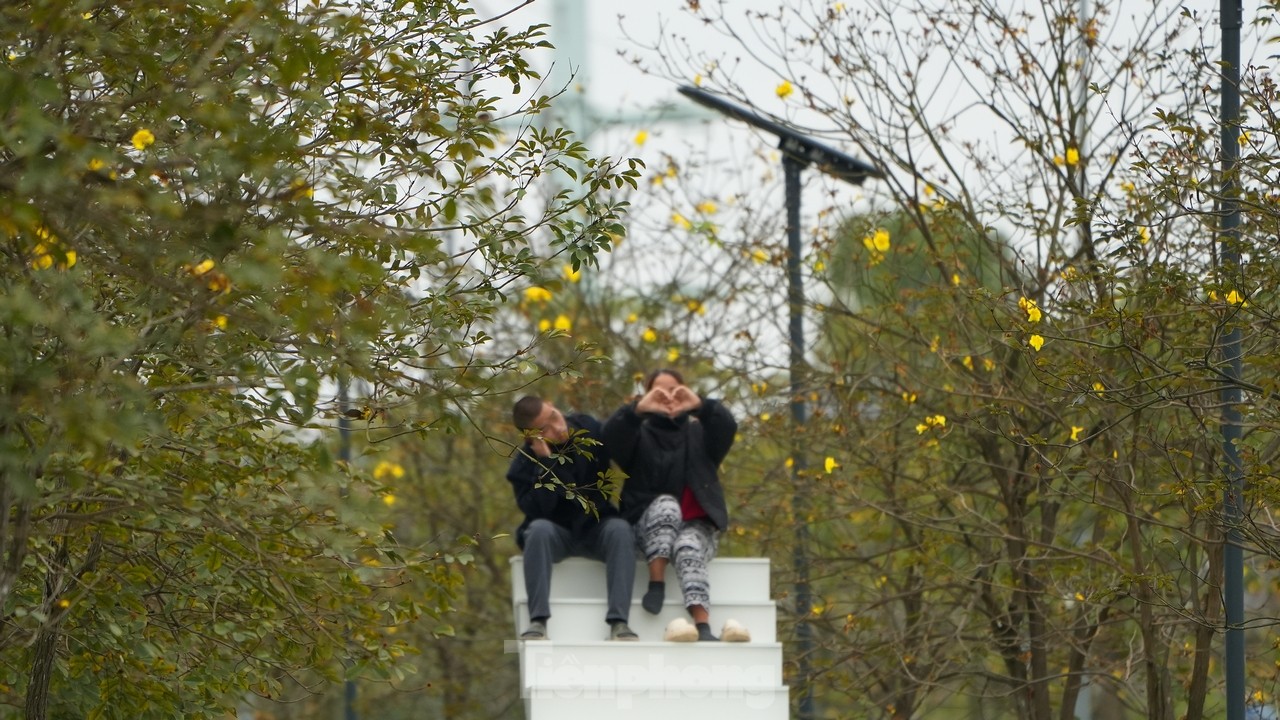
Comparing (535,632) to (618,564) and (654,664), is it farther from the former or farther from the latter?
(654,664)

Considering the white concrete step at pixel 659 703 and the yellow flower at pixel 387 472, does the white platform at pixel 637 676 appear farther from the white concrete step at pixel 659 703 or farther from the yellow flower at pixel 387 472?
the yellow flower at pixel 387 472

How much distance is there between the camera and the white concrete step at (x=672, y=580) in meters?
8.80

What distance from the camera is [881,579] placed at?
9.93 metres

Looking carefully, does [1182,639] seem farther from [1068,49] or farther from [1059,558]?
[1068,49]

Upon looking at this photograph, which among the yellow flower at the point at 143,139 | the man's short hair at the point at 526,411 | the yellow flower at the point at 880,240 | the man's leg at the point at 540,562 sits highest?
the yellow flower at the point at 880,240

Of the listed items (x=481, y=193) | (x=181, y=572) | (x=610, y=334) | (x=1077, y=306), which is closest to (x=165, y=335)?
(x=481, y=193)

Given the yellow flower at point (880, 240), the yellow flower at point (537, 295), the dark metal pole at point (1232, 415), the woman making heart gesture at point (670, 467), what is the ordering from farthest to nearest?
the yellow flower at point (537, 295)
the yellow flower at point (880, 240)
the woman making heart gesture at point (670, 467)
the dark metal pole at point (1232, 415)

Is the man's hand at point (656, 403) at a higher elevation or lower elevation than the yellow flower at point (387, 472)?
higher

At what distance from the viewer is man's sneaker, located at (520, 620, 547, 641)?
8.23 metres

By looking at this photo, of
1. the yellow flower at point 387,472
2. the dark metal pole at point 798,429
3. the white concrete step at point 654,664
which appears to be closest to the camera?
the white concrete step at point 654,664

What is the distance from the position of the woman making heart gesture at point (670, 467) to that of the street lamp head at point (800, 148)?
5.33 ft

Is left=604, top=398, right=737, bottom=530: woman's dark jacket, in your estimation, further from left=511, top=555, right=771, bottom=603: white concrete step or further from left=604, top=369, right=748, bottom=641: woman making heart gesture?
left=511, top=555, right=771, bottom=603: white concrete step

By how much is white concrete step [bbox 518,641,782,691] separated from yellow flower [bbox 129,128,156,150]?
3.72m

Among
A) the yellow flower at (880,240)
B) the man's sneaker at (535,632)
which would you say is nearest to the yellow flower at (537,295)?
the yellow flower at (880,240)
